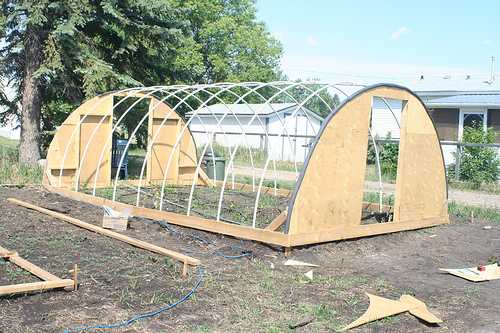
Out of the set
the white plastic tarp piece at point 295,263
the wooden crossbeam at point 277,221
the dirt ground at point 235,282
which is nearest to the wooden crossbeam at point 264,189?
the dirt ground at point 235,282

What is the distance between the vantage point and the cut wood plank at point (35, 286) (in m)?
5.49

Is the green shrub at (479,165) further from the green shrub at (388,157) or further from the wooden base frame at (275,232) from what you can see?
the wooden base frame at (275,232)

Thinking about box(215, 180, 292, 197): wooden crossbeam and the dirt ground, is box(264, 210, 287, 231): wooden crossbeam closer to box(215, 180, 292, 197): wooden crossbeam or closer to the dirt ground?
the dirt ground

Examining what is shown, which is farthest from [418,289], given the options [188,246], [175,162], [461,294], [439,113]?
[439,113]

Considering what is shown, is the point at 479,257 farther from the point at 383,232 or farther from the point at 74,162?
the point at 74,162

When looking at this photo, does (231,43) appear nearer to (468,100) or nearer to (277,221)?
(468,100)

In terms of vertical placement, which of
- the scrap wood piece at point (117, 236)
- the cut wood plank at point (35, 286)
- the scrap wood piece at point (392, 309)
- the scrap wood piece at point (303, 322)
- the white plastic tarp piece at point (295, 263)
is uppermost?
the scrap wood piece at point (117, 236)

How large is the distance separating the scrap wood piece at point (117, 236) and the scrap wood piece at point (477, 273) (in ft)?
11.4

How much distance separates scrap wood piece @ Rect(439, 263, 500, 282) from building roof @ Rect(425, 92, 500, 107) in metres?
15.5

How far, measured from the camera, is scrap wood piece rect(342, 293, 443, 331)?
18.4 feet

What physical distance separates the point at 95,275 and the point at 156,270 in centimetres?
71

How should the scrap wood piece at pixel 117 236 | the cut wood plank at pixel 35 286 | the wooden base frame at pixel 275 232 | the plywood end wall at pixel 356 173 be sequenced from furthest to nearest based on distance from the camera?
the plywood end wall at pixel 356 173 → the wooden base frame at pixel 275 232 → the scrap wood piece at pixel 117 236 → the cut wood plank at pixel 35 286

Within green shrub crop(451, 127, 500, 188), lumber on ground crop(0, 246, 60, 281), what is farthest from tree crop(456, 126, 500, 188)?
lumber on ground crop(0, 246, 60, 281)

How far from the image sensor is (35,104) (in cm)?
1659
